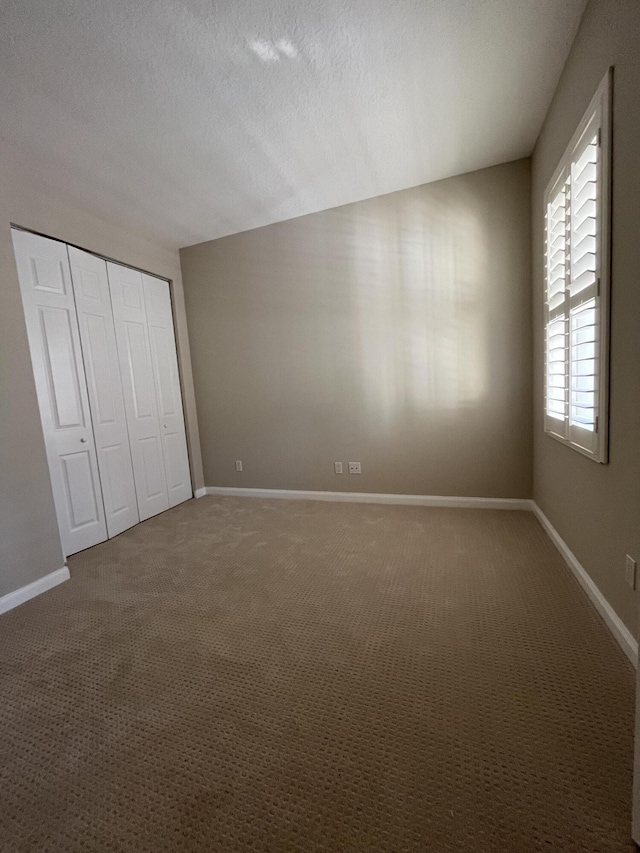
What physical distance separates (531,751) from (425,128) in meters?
3.16

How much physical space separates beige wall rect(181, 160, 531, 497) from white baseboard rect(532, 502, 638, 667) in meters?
0.84

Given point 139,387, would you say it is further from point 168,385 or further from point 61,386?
point 61,386

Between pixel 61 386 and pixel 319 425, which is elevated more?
pixel 61 386

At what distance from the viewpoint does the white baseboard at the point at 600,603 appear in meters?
1.42

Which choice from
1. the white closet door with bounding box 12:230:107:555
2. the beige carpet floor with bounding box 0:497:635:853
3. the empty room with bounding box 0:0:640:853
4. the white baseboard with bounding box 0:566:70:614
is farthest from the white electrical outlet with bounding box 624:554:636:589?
the white closet door with bounding box 12:230:107:555

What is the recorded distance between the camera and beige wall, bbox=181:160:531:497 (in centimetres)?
294

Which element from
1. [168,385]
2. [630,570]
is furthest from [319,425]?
[630,570]

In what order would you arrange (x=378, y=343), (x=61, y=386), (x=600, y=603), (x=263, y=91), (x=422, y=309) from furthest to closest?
(x=378, y=343) → (x=422, y=309) → (x=61, y=386) → (x=263, y=91) → (x=600, y=603)

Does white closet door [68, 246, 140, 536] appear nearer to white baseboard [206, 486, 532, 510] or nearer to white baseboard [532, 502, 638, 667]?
white baseboard [206, 486, 532, 510]

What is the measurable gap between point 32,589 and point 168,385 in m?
2.09

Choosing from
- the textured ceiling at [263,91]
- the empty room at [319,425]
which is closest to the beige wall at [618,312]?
the empty room at [319,425]

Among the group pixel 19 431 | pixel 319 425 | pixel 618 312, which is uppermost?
pixel 618 312

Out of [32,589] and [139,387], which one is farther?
[139,387]

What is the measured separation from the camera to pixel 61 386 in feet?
8.71
